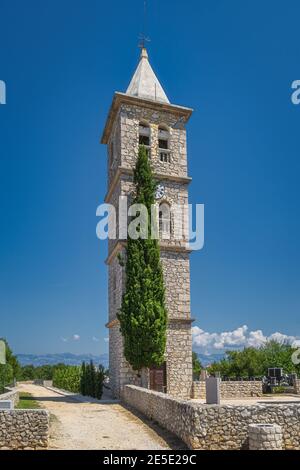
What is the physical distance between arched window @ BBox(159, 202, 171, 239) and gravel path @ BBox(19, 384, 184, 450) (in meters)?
10.2

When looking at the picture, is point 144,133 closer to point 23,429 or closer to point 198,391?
point 198,391

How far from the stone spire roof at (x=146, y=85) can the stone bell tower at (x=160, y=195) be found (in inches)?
2.3

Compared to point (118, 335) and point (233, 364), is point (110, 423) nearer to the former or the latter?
point (118, 335)

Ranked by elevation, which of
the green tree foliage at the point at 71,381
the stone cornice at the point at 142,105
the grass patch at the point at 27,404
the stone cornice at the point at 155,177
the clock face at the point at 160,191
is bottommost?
the green tree foliage at the point at 71,381

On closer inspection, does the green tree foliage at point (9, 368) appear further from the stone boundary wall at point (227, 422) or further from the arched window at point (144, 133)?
the stone boundary wall at point (227, 422)

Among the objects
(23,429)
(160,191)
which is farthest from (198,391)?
(23,429)

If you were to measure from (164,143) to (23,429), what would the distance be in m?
18.9

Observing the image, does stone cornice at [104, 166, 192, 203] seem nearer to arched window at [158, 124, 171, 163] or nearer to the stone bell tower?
the stone bell tower

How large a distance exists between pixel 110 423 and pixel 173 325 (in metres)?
9.56

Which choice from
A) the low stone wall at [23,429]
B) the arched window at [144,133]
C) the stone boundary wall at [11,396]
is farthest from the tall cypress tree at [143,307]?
the low stone wall at [23,429]

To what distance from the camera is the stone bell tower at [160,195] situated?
22.8 meters

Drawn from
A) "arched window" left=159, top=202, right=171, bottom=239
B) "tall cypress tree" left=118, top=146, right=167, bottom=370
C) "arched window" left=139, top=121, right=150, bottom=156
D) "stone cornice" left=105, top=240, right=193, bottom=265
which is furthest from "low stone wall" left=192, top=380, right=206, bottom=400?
"arched window" left=139, top=121, right=150, bottom=156
